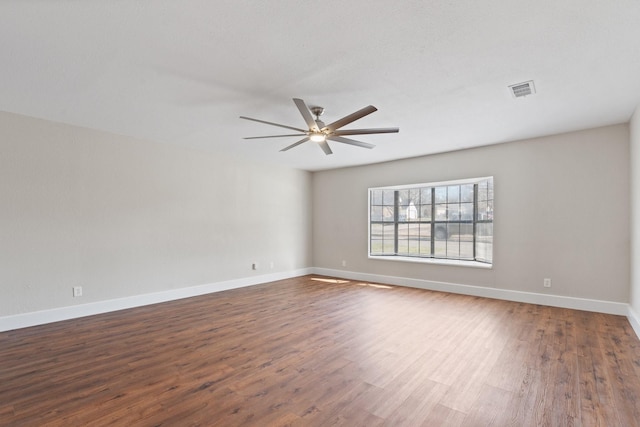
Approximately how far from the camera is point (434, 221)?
6000 mm

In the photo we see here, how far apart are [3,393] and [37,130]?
9.96 ft

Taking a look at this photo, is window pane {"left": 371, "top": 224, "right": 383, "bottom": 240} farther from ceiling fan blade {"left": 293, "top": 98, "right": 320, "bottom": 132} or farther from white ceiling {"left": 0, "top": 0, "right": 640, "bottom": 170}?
ceiling fan blade {"left": 293, "top": 98, "right": 320, "bottom": 132}

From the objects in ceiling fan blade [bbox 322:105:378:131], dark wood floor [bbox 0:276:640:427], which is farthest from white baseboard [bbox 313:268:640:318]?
ceiling fan blade [bbox 322:105:378:131]

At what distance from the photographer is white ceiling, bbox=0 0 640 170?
187 centimetres

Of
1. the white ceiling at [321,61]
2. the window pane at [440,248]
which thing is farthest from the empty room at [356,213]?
the window pane at [440,248]

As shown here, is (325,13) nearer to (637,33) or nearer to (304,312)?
(637,33)

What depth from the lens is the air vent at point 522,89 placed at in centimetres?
280

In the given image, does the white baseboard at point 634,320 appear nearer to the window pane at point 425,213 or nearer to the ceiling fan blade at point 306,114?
the window pane at point 425,213

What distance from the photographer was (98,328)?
11.7 ft

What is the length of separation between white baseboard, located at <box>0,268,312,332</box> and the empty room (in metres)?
0.03

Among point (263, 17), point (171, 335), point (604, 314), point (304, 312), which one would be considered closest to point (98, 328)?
point (171, 335)

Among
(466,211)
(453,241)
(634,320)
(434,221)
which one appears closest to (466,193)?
(466,211)

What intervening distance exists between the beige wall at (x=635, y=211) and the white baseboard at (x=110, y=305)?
221 inches

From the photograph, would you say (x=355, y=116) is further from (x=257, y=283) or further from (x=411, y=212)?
(x=257, y=283)
